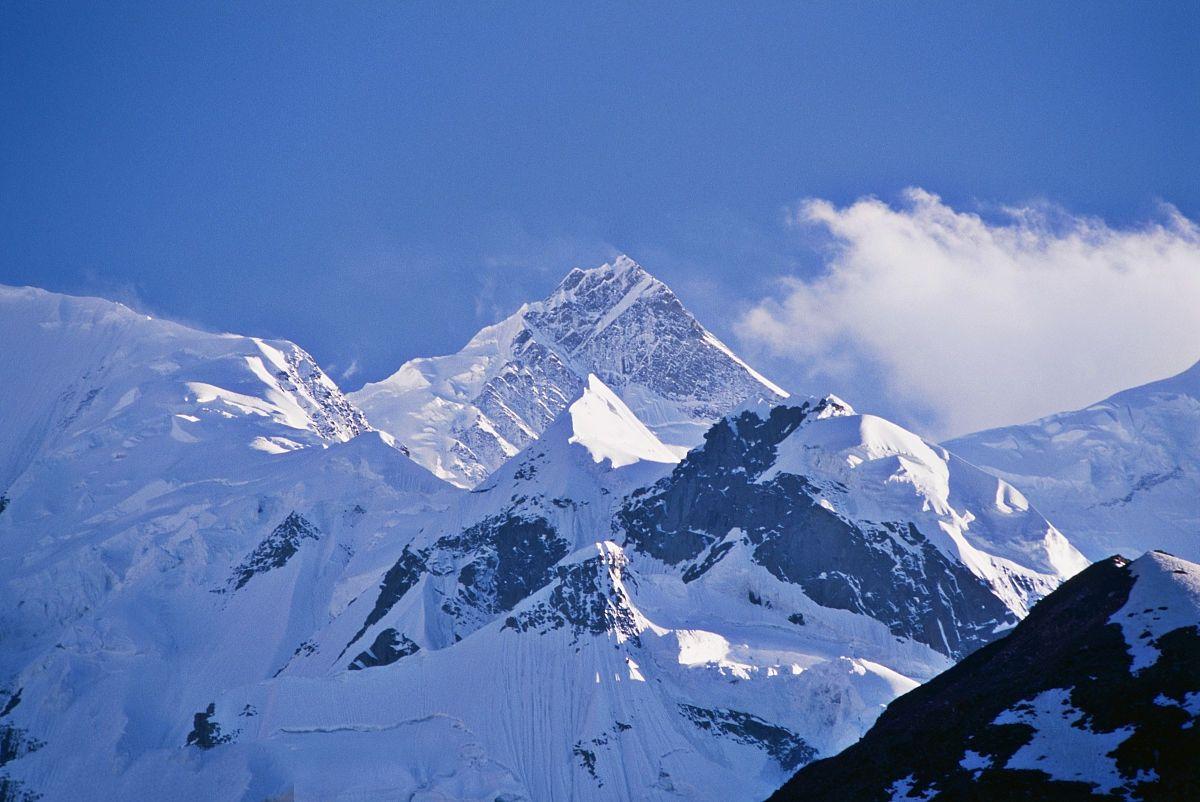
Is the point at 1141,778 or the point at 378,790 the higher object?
the point at 378,790

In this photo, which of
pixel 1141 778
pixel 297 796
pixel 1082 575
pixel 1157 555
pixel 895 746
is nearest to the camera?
pixel 1141 778

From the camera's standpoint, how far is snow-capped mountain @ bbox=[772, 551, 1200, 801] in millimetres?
92875

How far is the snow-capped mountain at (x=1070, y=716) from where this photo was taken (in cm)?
9288

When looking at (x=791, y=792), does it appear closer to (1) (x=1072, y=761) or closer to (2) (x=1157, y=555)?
(1) (x=1072, y=761)

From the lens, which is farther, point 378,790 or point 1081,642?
point 378,790

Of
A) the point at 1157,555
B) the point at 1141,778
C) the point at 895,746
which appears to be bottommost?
the point at 1141,778

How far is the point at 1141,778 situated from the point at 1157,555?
3091cm

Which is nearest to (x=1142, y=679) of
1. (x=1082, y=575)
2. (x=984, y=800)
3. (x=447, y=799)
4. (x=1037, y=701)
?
(x=1037, y=701)

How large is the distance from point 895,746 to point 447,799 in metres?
102

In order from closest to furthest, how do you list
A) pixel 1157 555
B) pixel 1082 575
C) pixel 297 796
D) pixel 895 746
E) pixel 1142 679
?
1. pixel 1142 679
2. pixel 895 746
3. pixel 1157 555
4. pixel 1082 575
5. pixel 297 796

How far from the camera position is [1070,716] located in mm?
100562

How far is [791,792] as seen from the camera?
115625 mm

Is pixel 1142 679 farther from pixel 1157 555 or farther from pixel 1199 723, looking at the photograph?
pixel 1157 555

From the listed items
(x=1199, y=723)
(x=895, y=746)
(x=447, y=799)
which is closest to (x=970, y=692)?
(x=895, y=746)
